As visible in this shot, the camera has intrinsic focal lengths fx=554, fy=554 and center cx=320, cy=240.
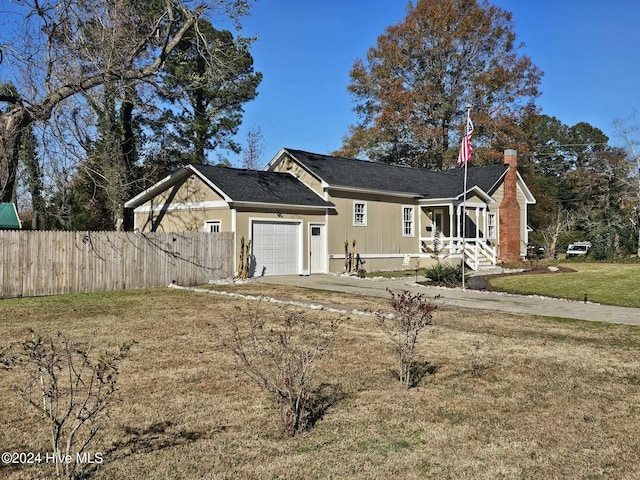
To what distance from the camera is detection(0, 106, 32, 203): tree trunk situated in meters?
15.7

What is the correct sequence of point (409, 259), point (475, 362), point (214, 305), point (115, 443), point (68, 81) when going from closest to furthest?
point (115, 443)
point (475, 362)
point (214, 305)
point (68, 81)
point (409, 259)

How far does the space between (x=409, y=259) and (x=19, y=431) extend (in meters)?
22.1

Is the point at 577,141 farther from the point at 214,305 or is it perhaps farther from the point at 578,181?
the point at 214,305

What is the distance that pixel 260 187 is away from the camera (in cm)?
2131

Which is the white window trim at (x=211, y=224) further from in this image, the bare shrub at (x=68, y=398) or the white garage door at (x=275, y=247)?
the bare shrub at (x=68, y=398)

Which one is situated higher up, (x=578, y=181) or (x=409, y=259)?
(x=578, y=181)

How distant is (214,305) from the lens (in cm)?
1305

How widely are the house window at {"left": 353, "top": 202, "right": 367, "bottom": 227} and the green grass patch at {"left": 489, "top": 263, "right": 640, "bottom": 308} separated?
20.4ft

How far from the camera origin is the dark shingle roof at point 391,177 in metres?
23.8

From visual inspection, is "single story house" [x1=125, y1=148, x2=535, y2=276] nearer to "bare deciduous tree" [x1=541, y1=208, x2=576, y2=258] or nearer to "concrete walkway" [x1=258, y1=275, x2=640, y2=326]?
"concrete walkway" [x1=258, y1=275, x2=640, y2=326]

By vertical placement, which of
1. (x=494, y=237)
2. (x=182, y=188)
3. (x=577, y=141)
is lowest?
(x=494, y=237)

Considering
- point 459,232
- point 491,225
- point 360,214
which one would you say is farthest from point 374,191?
point 491,225

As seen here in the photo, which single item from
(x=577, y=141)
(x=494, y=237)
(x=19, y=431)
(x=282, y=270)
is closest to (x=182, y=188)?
(x=282, y=270)

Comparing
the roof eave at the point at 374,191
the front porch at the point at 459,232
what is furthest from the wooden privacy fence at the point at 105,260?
the front porch at the point at 459,232
